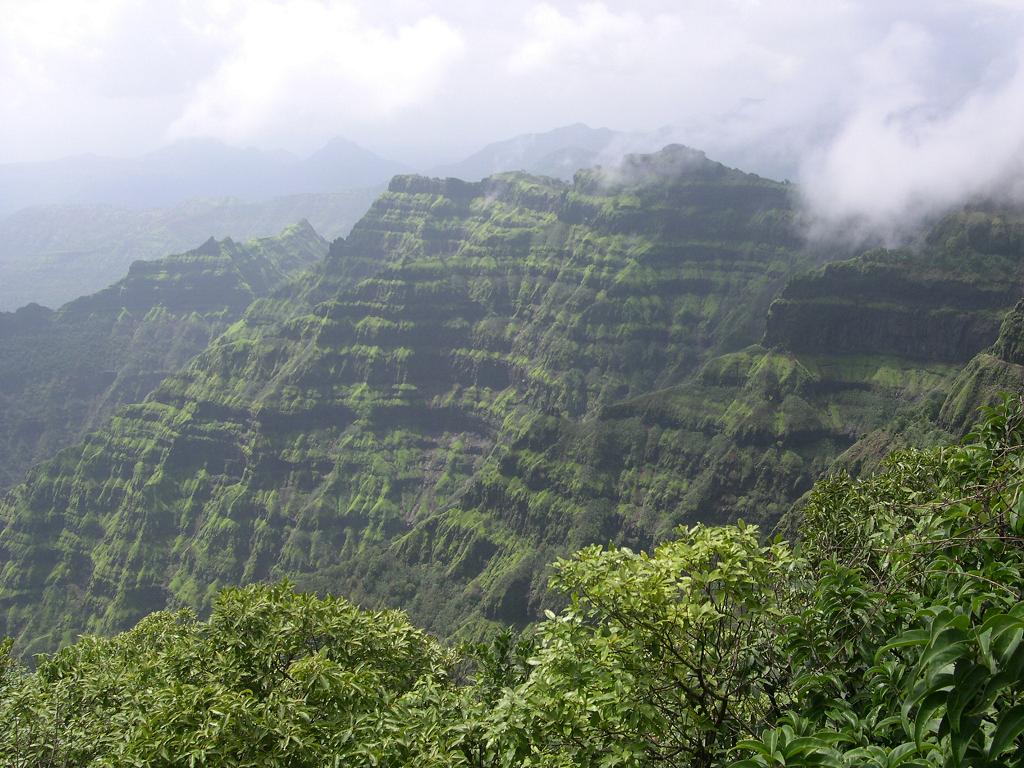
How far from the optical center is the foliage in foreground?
7.96 m

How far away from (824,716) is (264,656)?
2254 centimetres

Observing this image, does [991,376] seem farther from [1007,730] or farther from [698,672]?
[1007,730]

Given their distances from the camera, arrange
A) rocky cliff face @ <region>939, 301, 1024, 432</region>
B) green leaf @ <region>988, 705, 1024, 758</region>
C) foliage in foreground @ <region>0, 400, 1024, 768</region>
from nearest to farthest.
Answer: green leaf @ <region>988, 705, 1024, 758</region> → foliage in foreground @ <region>0, 400, 1024, 768</region> → rocky cliff face @ <region>939, 301, 1024, 432</region>

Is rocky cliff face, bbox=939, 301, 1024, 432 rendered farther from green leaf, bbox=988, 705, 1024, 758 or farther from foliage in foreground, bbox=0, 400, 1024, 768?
green leaf, bbox=988, 705, 1024, 758

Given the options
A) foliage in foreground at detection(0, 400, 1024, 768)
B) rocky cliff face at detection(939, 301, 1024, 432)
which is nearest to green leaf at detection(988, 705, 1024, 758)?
foliage in foreground at detection(0, 400, 1024, 768)

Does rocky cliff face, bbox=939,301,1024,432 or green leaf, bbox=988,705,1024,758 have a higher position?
green leaf, bbox=988,705,1024,758

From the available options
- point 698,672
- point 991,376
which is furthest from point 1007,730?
point 991,376

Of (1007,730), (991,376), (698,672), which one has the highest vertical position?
(1007,730)

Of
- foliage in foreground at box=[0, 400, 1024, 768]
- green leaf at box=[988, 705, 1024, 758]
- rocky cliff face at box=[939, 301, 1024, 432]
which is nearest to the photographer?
green leaf at box=[988, 705, 1024, 758]

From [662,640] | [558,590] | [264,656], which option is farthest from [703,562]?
[264,656]

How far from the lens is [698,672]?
54.5 ft

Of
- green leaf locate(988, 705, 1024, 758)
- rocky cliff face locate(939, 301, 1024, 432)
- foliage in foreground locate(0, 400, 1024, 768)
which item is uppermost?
green leaf locate(988, 705, 1024, 758)

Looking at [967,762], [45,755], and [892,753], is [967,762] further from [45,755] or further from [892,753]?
[45,755]

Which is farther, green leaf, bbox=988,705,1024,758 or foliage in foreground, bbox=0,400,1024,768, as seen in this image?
foliage in foreground, bbox=0,400,1024,768
